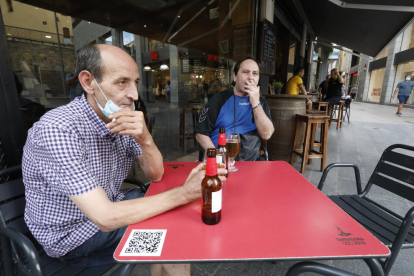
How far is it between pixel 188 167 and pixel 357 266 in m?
1.63

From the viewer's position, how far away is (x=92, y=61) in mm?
1085

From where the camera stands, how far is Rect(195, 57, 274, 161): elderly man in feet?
7.27

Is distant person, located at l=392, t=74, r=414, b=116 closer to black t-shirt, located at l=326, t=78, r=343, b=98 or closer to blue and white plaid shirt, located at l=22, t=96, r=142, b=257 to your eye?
black t-shirt, located at l=326, t=78, r=343, b=98

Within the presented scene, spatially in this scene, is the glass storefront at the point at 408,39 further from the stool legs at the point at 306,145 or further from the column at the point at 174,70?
the column at the point at 174,70

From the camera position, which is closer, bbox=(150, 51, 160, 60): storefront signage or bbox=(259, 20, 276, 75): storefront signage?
bbox=(150, 51, 160, 60): storefront signage

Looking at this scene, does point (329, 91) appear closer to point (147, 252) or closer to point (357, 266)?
point (357, 266)

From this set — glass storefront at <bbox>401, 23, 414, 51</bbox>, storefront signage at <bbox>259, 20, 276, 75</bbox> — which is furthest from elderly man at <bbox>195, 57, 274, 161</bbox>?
glass storefront at <bbox>401, 23, 414, 51</bbox>

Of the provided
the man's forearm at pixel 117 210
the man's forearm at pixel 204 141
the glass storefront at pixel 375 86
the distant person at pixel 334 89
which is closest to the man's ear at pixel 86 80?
the man's forearm at pixel 117 210

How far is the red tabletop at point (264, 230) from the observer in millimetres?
719

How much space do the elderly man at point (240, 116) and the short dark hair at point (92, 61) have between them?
1.28 meters

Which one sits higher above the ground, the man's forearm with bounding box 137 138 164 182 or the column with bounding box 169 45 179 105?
the column with bounding box 169 45 179 105

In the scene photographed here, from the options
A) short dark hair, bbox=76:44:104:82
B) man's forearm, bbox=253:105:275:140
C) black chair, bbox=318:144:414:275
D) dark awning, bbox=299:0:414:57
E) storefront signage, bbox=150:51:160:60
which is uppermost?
dark awning, bbox=299:0:414:57

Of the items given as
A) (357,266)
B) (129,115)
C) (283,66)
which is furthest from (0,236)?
(283,66)

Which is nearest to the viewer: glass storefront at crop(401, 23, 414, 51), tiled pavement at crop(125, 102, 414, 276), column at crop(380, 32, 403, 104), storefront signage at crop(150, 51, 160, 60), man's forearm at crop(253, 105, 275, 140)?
tiled pavement at crop(125, 102, 414, 276)
